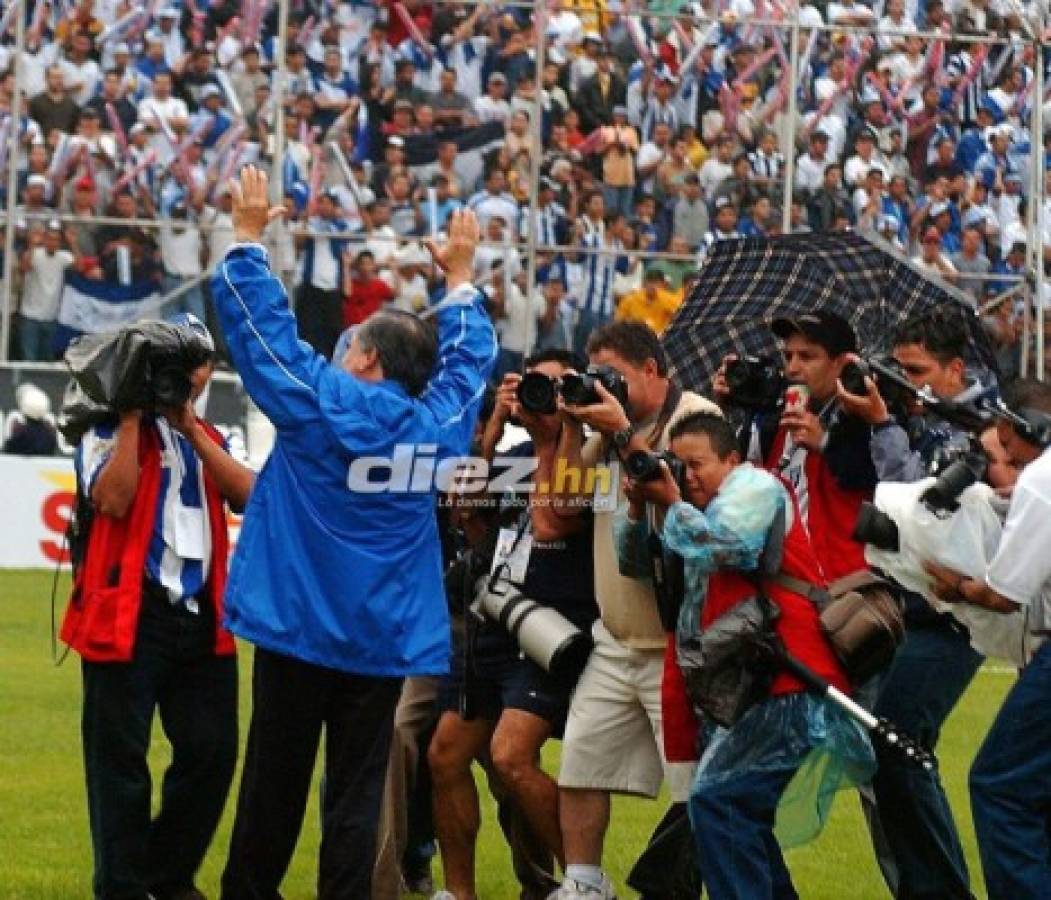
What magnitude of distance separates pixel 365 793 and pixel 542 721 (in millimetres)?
1205

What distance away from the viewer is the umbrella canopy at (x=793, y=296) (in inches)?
356

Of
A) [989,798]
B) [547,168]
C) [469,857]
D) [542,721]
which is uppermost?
[989,798]

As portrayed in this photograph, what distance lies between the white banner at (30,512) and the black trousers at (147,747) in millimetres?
13017

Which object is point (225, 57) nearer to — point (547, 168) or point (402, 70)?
point (402, 70)

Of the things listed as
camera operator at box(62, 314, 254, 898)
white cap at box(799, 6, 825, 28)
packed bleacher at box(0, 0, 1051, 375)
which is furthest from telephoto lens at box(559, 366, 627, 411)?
white cap at box(799, 6, 825, 28)

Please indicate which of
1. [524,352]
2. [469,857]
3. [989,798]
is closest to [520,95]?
[524,352]

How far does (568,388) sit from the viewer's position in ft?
26.2

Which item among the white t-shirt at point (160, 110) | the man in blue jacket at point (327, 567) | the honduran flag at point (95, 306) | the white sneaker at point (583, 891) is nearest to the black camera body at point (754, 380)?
the man in blue jacket at point (327, 567)

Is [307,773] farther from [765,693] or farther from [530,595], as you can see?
[530,595]

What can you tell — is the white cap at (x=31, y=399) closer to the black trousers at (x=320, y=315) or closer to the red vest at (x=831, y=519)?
the black trousers at (x=320, y=315)

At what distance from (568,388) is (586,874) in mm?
1807

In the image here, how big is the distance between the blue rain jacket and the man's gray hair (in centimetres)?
12

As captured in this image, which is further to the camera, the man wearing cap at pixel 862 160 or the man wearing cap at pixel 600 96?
the man wearing cap at pixel 862 160

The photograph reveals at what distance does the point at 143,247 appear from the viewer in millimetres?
21891
